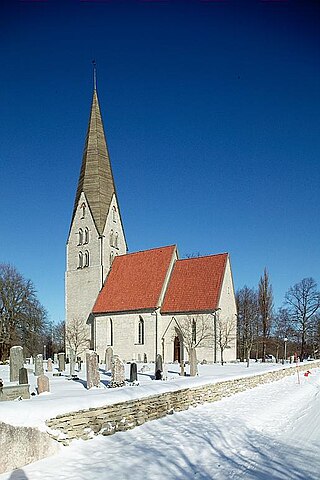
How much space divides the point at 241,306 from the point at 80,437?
58.6m

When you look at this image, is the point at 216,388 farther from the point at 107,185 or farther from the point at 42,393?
the point at 107,185

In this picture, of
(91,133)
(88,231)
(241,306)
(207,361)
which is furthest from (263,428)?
(241,306)

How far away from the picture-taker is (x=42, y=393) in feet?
43.9

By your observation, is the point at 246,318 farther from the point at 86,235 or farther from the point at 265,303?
the point at 86,235

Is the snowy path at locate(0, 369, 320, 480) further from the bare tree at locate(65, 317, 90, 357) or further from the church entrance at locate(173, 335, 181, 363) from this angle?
the bare tree at locate(65, 317, 90, 357)

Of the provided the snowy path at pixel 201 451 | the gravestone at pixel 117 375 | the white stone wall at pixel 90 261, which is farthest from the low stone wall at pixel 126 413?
the white stone wall at pixel 90 261

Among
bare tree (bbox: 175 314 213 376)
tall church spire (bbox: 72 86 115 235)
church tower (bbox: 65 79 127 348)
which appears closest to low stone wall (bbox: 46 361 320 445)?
bare tree (bbox: 175 314 213 376)

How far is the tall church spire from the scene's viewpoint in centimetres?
4631

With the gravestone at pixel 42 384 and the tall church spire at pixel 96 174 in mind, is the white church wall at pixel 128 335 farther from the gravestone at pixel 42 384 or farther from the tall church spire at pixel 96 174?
the gravestone at pixel 42 384

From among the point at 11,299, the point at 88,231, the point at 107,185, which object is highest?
the point at 107,185

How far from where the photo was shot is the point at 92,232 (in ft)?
151

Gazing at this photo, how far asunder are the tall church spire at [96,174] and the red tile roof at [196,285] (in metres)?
9.68

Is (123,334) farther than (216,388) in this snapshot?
Yes

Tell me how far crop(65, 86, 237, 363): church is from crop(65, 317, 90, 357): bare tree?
0.30m
